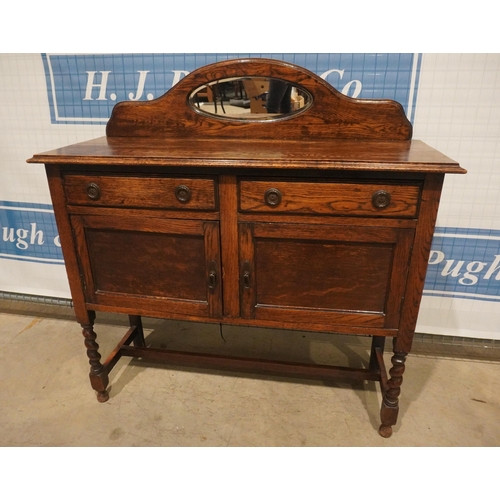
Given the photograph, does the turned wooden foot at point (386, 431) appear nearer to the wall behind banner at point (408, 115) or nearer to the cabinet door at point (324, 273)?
the cabinet door at point (324, 273)

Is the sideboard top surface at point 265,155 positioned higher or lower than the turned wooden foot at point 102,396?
higher

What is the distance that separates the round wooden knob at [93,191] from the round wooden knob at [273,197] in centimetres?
66

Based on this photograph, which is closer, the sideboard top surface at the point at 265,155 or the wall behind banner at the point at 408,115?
the sideboard top surface at the point at 265,155

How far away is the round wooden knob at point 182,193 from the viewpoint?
58.2 inches

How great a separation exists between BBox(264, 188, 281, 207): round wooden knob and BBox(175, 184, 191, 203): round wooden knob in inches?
11.5

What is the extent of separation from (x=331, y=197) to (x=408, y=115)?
2.85 feet

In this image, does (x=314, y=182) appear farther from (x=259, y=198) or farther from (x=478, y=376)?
(x=478, y=376)

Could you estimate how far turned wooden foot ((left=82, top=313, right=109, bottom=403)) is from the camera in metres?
1.87

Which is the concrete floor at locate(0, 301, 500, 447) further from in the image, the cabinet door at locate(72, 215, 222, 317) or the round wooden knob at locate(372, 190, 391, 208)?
the round wooden knob at locate(372, 190, 391, 208)

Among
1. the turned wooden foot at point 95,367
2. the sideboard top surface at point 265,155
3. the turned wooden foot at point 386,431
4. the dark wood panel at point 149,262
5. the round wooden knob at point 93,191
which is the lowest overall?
the turned wooden foot at point 386,431

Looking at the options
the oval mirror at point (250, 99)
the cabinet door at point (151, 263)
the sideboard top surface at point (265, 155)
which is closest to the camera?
the sideboard top surface at point (265, 155)

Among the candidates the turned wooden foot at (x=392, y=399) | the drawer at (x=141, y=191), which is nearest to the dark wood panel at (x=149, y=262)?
the drawer at (x=141, y=191)

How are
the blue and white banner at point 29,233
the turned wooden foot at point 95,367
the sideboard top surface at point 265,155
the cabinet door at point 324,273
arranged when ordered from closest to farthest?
the sideboard top surface at point 265,155 < the cabinet door at point 324,273 < the turned wooden foot at point 95,367 < the blue and white banner at point 29,233

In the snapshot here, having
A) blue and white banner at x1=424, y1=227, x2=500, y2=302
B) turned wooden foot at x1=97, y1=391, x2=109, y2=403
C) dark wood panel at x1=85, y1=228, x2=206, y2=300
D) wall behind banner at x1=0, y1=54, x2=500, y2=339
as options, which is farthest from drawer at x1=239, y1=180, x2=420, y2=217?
turned wooden foot at x1=97, y1=391, x2=109, y2=403
